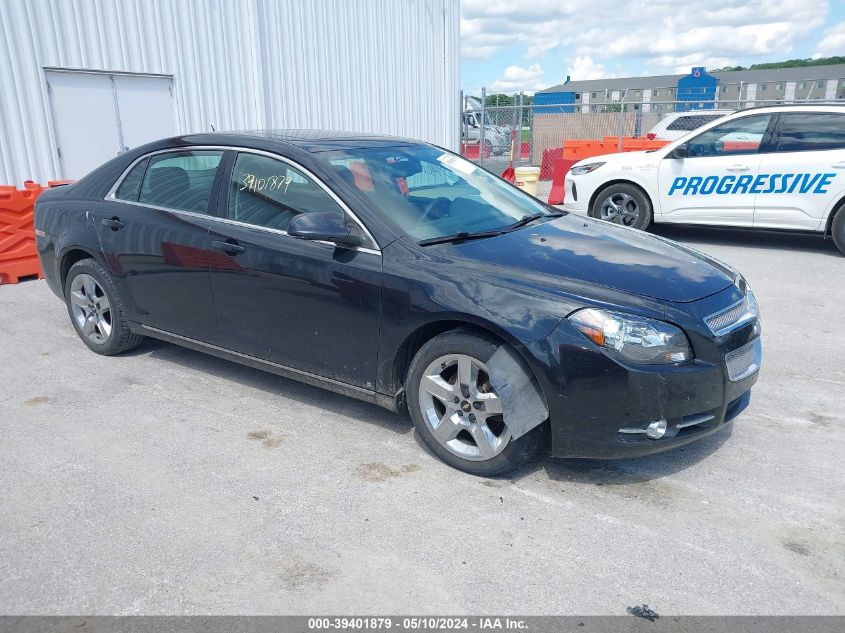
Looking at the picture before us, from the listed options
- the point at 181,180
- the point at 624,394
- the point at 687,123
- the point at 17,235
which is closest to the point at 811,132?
the point at 624,394

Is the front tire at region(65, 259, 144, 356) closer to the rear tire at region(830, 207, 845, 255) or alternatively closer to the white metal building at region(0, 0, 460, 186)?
the white metal building at region(0, 0, 460, 186)

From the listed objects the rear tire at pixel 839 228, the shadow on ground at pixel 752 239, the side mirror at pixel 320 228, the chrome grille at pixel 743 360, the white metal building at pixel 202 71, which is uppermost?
the white metal building at pixel 202 71

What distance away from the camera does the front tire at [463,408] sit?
11.1ft

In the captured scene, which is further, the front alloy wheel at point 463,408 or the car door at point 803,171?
the car door at point 803,171

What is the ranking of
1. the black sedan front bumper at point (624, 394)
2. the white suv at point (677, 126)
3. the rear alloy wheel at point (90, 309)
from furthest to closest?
the white suv at point (677, 126) < the rear alloy wheel at point (90, 309) < the black sedan front bumper at point (624, 394)

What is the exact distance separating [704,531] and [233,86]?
36.8ft

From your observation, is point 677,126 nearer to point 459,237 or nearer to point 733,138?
point 733,138

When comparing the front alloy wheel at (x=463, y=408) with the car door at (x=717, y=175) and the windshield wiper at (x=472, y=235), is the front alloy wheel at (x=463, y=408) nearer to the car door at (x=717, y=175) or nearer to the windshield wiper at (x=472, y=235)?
the windshield wiper at (x=472, y=235)

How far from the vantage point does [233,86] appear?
12.1 m

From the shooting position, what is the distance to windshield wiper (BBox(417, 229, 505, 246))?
374 centimetres

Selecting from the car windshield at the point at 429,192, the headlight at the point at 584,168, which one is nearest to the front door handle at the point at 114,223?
the car windshield at the point at 429,192

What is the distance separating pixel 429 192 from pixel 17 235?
565cm

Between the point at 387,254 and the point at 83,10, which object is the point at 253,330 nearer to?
the point at 387,254

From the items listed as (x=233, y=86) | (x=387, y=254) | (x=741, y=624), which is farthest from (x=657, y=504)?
(x=233, y=86)
